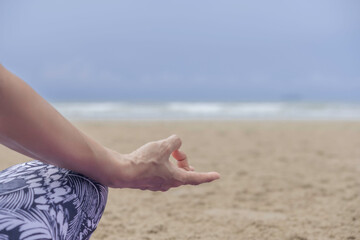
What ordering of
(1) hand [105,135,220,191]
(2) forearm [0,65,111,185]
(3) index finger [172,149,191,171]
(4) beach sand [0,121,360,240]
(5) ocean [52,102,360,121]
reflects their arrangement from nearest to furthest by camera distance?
(2) forearm [0,65,111,185] → (1) hand [105,135,220,191] → (3) index finger [172,149,191,171] → (4) beach sand [0,121,360,240] → (5) ocean [52,102,360,121]

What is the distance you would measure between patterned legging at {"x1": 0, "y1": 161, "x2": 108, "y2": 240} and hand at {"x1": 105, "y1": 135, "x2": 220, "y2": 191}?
0.24 feet

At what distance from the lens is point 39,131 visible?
2.21ft

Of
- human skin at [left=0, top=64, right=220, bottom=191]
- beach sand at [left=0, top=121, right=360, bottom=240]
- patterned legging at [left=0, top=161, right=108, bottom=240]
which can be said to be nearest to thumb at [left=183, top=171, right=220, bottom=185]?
human skin at [left=0, top=64, right=220, bottom=191]

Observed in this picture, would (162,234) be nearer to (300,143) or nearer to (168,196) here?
(168,196)

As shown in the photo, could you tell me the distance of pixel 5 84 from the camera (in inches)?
25.2

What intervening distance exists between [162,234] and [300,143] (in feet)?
13.1

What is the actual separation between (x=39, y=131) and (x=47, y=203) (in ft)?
0.54

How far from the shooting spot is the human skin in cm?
66

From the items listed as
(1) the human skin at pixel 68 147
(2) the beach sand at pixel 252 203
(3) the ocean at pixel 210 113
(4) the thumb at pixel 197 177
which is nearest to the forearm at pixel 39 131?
(1) the human skin at pixel 68 147

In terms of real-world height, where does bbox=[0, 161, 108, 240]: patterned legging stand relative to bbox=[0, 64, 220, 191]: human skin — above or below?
below

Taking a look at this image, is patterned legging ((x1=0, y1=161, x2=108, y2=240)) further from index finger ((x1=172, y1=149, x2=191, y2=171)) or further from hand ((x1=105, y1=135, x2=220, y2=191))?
index finger ((x1=172, y1=149, x2=191, y2=171))

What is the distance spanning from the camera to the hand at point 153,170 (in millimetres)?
825

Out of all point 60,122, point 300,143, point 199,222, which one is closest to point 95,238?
point 199,222

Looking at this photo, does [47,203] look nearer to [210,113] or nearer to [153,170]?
[153,170]
